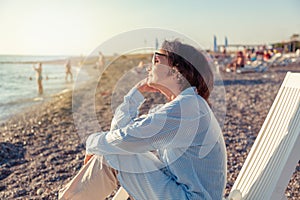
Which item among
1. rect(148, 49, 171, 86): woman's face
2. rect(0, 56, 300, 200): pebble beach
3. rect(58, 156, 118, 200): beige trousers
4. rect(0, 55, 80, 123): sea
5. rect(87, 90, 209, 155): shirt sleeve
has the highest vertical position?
rect(148, 49, 171, 86): woman's face

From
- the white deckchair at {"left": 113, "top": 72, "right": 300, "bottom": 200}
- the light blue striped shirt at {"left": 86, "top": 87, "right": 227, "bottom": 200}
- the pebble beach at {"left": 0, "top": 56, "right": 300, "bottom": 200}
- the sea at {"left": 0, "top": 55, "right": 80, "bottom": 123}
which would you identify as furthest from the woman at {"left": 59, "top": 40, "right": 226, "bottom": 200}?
the sea at {"left": 0, "top": 55, "right": 80, "bottom": 123}

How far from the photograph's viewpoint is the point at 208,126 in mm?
1854

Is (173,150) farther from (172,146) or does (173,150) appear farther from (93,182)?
(93,182)

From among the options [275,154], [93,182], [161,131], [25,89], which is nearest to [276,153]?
[275,154]

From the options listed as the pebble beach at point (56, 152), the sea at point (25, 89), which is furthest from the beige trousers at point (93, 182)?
the sea at point (25, 89)

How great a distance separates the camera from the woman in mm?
1797

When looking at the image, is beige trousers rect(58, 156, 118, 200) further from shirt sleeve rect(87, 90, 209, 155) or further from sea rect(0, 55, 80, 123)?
sea rect(0, 55, 80, 123)

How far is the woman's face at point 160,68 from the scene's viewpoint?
6.47 feet

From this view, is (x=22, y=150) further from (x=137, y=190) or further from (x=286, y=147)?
(x=286, y=147)

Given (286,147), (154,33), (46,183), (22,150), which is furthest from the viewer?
(22,150)

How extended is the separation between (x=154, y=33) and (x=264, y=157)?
920mm

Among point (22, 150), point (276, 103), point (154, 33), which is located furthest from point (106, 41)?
point (22, 150)

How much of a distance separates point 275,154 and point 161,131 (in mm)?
674

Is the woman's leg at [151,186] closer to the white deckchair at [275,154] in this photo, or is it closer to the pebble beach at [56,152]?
the white deckchair at [275,154]
